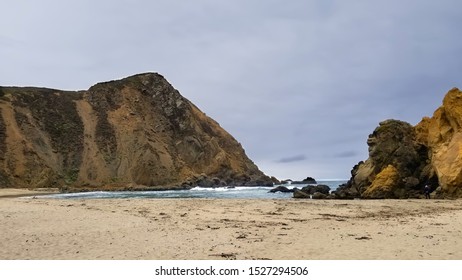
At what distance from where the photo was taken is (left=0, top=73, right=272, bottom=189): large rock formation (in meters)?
91.2

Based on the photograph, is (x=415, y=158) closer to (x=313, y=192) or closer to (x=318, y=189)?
(x=318, y=189)

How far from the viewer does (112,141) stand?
10556 cm

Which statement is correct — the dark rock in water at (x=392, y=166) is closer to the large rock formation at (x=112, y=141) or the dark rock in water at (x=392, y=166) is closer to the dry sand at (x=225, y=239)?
the dry sand at (x=225, y=239)

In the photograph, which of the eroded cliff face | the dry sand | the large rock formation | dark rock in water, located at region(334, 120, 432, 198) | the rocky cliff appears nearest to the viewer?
the dry sand

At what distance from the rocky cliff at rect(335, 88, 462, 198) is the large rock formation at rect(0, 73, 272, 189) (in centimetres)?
5226

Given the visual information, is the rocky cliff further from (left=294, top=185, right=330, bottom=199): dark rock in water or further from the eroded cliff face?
(left=294, top=185, right=330, bottom=199): dark rock in water

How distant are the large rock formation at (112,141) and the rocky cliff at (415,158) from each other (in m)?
52.3

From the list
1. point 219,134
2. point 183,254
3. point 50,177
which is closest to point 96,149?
point 50,177

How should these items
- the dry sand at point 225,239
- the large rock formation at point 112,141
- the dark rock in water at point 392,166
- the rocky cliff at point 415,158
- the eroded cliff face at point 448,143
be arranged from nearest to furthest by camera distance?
the dry sand at point 225,239, the eroded cliff face at point 448,143, the rocky cliff at point 415,158, the dark rock in water at point 392,166, the large rock formation at point 112,141

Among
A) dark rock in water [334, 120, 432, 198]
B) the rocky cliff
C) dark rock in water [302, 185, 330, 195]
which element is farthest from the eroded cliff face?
dark rock in water [302, 185, 330, 195]

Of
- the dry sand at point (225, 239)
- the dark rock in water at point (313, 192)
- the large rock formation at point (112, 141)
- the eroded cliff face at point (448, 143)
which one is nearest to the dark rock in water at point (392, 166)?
the eroded cliff face at point (448, 143)

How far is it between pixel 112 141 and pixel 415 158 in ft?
260

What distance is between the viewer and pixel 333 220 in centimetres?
2231

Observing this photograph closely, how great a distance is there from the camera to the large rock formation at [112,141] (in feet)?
299
